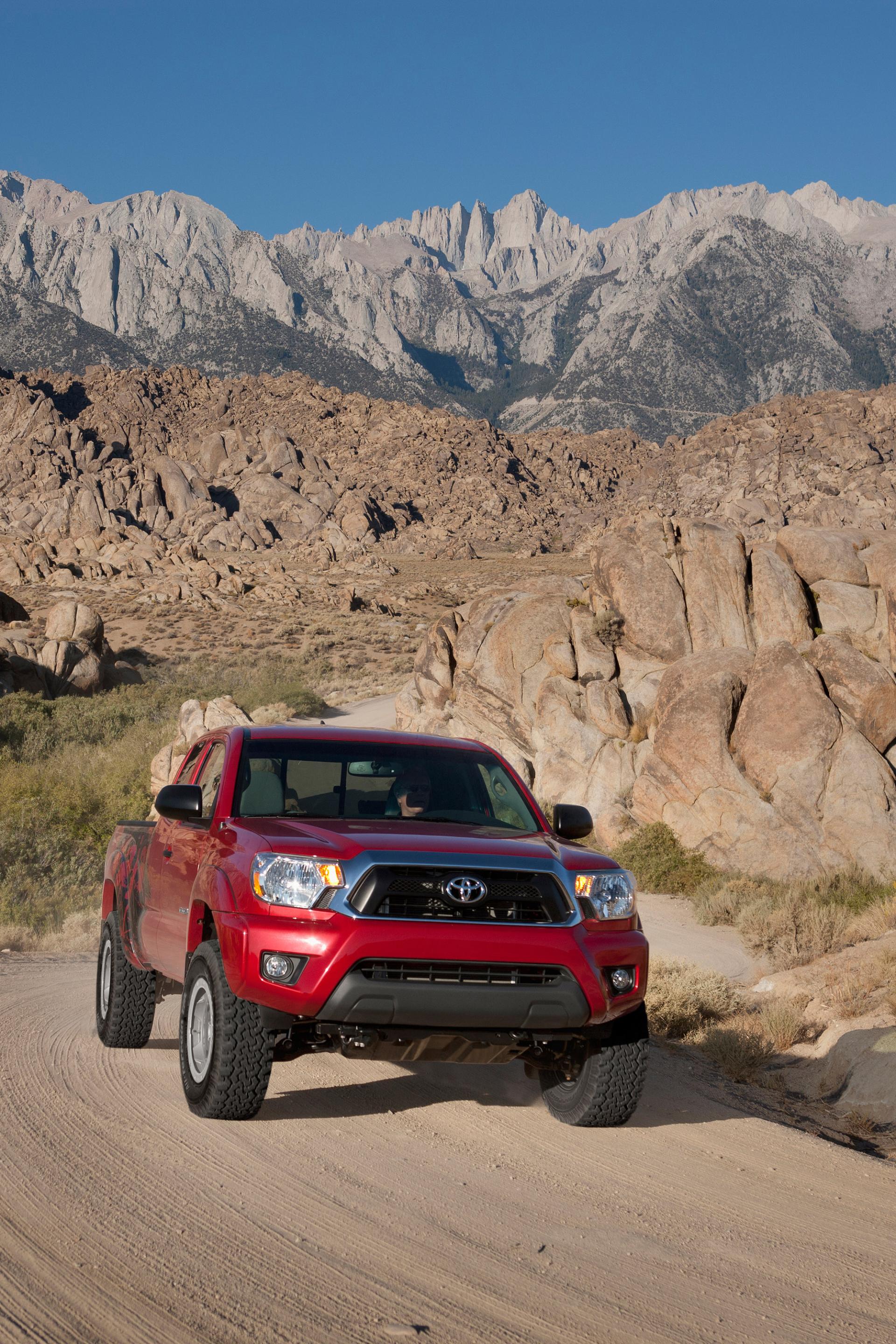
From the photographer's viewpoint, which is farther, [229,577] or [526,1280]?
[229,577]

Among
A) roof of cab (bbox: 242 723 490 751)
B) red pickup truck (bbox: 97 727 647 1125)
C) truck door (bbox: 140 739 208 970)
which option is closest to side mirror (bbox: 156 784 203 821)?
Answer: red pickup truck (bbox: 97 727 647 1125)

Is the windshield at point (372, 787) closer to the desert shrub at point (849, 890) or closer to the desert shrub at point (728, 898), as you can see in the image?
the desert shrub at point (728, 898)

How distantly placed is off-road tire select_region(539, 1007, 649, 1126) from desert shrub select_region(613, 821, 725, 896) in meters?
11.4

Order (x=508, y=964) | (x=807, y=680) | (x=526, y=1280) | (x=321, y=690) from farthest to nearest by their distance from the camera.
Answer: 1. (x=321, y=690)
2. (x=807, y=680)
3. (x=508, y=964)
4. (x=526, y=1280)

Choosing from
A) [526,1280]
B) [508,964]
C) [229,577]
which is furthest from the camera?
[229,577]

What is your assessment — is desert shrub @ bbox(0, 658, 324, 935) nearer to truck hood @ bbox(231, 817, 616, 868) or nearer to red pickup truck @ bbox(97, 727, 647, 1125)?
red pickup truck @ bbox(97, 727, 647, 1125)

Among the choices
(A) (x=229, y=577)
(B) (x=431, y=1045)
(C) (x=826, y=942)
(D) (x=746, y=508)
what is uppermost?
(D) (x=746, y=508)

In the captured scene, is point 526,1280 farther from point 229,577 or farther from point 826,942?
point 229,577

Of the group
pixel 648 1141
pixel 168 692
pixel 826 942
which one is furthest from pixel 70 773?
pixel 648 1141

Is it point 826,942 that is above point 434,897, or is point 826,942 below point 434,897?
below

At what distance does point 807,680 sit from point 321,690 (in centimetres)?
2983

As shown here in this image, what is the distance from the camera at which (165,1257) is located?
393 cm

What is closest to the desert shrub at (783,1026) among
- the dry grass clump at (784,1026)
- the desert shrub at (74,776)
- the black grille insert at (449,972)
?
the dry grass clump at (784,1026)

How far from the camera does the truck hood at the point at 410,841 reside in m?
5.30
